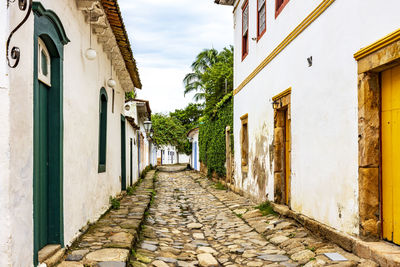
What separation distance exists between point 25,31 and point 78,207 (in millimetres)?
2699

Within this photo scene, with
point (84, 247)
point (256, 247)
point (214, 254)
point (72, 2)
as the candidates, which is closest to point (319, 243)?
point (256, 247)

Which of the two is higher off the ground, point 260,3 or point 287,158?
point 260,3

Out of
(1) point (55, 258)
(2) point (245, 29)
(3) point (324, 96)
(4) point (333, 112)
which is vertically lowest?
(1) point (55, 258)

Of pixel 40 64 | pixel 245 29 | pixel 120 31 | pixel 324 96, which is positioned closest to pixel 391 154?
pixel 324 96

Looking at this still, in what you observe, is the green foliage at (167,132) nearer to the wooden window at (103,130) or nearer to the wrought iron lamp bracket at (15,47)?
the wooden window at (103,130)

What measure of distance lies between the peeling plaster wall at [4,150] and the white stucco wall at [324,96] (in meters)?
3.43

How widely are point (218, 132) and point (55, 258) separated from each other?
11.7 m

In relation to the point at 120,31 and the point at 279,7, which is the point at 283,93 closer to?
the point at 279,7

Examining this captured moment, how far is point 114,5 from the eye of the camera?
552cm

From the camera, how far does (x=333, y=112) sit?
485 centimetres

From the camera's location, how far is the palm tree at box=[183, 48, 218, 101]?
97.0ft

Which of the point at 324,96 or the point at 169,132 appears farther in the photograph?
the point at 169,132

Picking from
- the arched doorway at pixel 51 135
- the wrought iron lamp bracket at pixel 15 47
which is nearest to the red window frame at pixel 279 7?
the arched doorway at pixel 51 135

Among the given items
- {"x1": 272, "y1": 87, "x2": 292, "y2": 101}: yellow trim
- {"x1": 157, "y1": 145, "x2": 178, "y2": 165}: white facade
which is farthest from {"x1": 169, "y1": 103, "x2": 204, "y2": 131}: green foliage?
{"x1": 272, "y1": 87, "x2": 292, "y2": 101}: yellow trim
